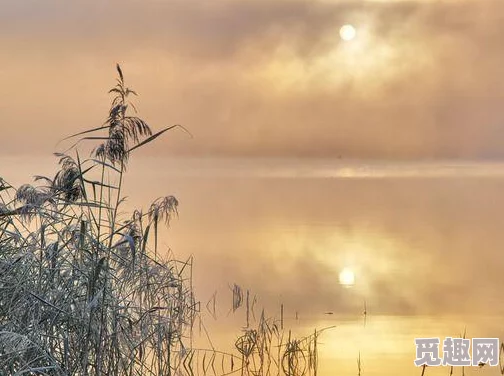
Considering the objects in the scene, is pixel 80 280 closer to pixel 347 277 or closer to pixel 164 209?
pixel 164 209

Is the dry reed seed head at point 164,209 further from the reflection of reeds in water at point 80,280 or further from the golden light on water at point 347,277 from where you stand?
the golden light on water at point 347,277

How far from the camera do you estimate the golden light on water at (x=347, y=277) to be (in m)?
10.7

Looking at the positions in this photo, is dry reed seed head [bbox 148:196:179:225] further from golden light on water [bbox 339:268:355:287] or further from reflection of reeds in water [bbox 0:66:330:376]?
golden light on water [bbox 339:268:355:287]

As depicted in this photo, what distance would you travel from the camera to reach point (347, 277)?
1121cm

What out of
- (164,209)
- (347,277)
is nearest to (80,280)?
(164,209)

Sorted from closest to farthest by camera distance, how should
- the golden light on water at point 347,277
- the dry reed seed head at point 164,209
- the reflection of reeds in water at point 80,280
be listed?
1. the reflection of reeds in water at point 80,280
2. the dry reed seed head at point 164,209
3. the golden light on water at point 347,277

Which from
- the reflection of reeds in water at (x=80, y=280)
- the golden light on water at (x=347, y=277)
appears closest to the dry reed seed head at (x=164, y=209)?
the reflection of reeds in water at (x=80, y=280)

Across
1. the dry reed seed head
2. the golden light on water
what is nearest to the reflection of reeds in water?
the dry reed seed head

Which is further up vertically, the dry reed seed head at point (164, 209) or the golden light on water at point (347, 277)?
the golden light on water at point (347, 277)

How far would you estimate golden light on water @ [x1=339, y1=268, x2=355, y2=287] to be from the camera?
10688 mm

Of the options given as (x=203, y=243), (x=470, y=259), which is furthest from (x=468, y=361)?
(x=203, y=243)

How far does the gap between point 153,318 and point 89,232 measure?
62 cm

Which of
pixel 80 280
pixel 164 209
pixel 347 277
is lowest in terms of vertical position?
pixel 80 280

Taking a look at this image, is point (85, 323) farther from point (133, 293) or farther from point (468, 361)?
point (468, 361)
